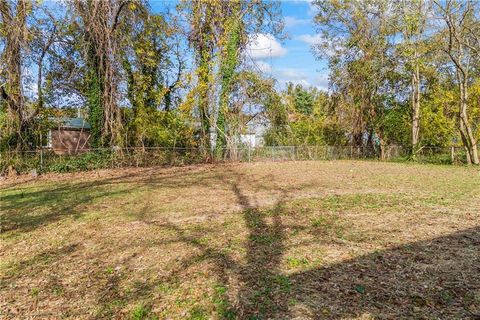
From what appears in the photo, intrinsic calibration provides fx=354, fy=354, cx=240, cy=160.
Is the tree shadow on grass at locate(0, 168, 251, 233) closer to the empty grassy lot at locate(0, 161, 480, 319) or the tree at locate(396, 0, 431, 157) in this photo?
the empty grassy lot at locate(0, 161, 480, 319)

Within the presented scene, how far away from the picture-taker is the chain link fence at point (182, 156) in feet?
46.2

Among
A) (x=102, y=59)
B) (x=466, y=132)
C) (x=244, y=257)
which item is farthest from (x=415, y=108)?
(x=244, y=257)

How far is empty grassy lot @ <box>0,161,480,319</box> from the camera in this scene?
10.6 ft

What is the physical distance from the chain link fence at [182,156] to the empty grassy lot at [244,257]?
6517 mm

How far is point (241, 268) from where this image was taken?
13.3ft

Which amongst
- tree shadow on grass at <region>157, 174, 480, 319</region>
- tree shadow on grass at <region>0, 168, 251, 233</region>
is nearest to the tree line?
tree shadow on grass at <region>0, 168, 251, 233</region>

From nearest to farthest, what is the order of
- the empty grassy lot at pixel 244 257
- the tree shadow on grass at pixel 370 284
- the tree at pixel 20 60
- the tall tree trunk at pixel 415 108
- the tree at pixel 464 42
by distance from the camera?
the tree shadow on grass at pixel 370 284, the empty grassy lot at pixel 244 257, the tree at pixel 20 60, the tree at pixel 464 42, the tall tree trunk at pixel 415 108

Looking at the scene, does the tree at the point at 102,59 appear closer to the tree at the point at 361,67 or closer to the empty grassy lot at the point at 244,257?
the empty grassy lot at the point at 244,257

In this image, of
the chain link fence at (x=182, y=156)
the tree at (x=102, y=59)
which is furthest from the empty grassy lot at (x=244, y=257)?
the tree at (x=102, y=59)

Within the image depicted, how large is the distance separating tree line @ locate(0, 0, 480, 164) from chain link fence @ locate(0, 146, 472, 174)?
549 mm

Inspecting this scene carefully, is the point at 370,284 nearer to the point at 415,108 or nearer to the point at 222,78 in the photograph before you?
the point at 222,78

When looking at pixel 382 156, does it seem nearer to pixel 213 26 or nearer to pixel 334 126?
pixel 334 126

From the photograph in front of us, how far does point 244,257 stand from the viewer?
4387 millimetres

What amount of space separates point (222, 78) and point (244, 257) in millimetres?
15309
